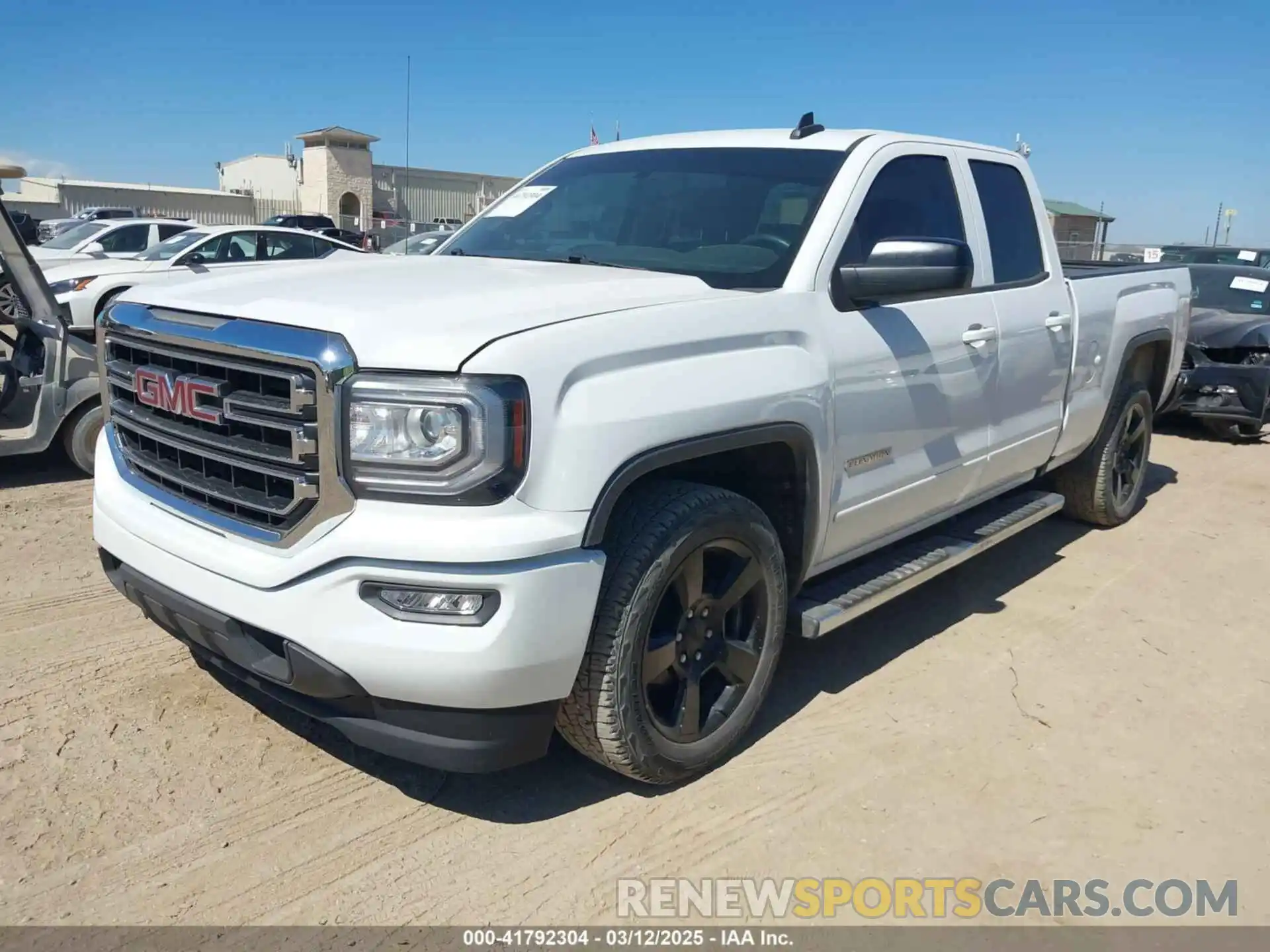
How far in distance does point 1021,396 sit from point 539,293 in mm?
2607

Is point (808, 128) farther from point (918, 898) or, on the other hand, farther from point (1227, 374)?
point (1227, 374)

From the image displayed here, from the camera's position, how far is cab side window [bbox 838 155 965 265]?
3732 millimetres

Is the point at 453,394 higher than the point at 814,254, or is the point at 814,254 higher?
the point at 814,254

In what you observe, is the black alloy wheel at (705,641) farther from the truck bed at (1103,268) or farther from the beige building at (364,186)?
the beige building at (364,186)

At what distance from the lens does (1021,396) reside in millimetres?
4617

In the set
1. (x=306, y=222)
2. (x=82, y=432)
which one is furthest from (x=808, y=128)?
(x=306, y=222)

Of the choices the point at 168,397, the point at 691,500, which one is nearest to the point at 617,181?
the point at 691,500

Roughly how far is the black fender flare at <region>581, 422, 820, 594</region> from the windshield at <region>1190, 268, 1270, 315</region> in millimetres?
8838

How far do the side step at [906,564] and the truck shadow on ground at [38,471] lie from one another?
5.12 meters

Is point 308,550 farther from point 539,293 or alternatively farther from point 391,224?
point 391,224

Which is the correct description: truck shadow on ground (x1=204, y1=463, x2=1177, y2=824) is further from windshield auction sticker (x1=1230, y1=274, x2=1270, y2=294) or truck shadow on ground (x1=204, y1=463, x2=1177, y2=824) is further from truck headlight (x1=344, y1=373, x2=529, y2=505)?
windshield auction sticker (x1=1230, y1=274, x2=1270, y2=294)

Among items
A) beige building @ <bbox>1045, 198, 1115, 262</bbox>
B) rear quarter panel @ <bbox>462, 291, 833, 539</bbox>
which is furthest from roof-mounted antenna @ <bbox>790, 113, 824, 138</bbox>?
beige building @ <bbox>1045, 198, 1115, 262</bbox>

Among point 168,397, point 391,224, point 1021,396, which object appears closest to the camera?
point 168,397
